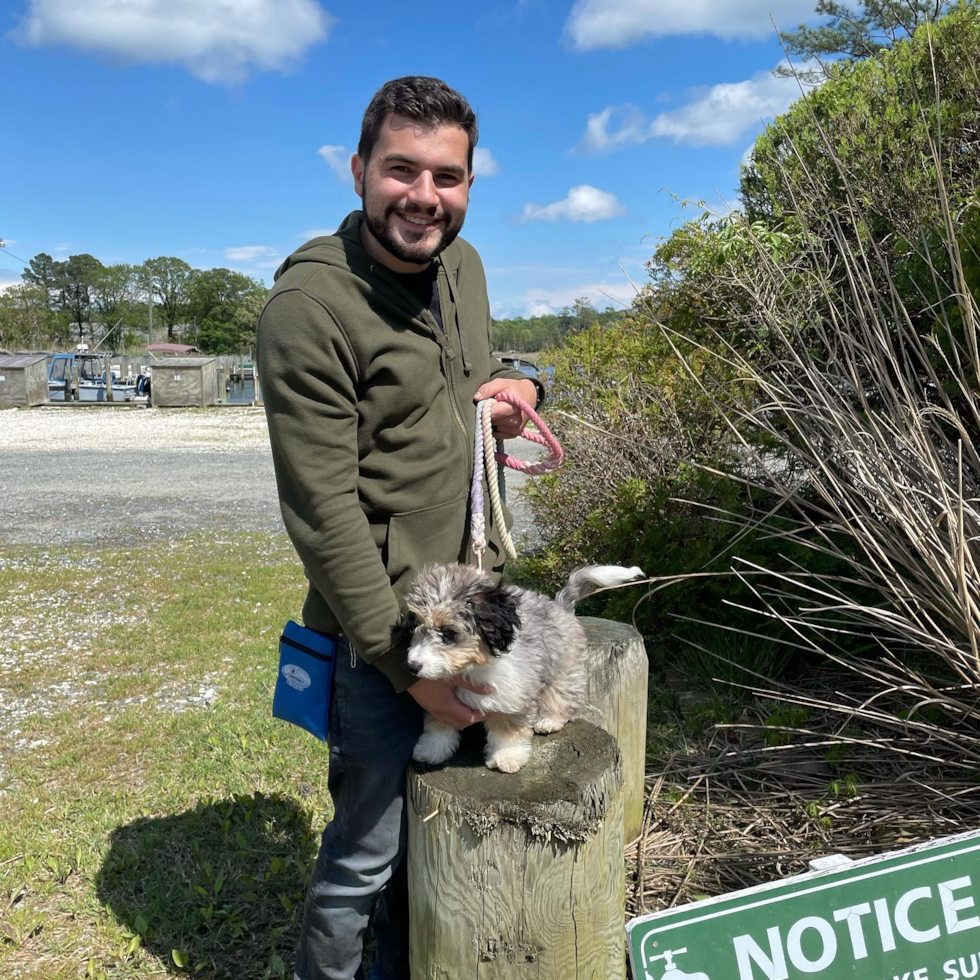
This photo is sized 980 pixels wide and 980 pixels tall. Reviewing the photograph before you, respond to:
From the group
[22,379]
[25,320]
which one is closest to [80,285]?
[25,320]

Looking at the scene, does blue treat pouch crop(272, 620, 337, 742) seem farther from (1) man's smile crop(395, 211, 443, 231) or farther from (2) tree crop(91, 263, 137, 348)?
(2) tree crop(91, 263, 137, 348)

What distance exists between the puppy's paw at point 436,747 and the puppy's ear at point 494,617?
376mm

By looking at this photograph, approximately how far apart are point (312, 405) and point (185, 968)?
2529 millimetres

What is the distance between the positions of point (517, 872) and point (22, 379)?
1356 inches

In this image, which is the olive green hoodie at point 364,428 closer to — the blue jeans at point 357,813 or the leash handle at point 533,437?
the leash handle at point 533,437

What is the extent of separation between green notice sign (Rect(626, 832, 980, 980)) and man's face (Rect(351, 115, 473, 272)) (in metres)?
1.94

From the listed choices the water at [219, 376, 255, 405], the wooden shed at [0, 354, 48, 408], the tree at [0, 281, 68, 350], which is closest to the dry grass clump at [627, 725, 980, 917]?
the wooden shed at [0, 354, 48, 408]

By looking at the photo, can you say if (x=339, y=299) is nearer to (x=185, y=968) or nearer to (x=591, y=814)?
(x=591, y=814)

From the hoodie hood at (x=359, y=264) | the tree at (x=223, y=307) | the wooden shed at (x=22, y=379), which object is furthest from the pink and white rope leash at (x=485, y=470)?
the tree at (x=223, y=307)

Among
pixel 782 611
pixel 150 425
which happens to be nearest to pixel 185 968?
pixel 782 611

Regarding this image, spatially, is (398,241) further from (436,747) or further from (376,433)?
(436,747)

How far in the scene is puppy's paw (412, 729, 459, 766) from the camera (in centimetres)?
256

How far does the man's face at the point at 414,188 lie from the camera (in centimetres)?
239

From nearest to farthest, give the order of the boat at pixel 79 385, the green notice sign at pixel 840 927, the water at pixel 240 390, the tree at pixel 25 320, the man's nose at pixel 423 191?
the green notice sign at pixel 840 927 → the man's nose at pixel 423 191 → the boat at pixel 79 385 → the water at pixel 240 390 → the tree at pixel 25 320
